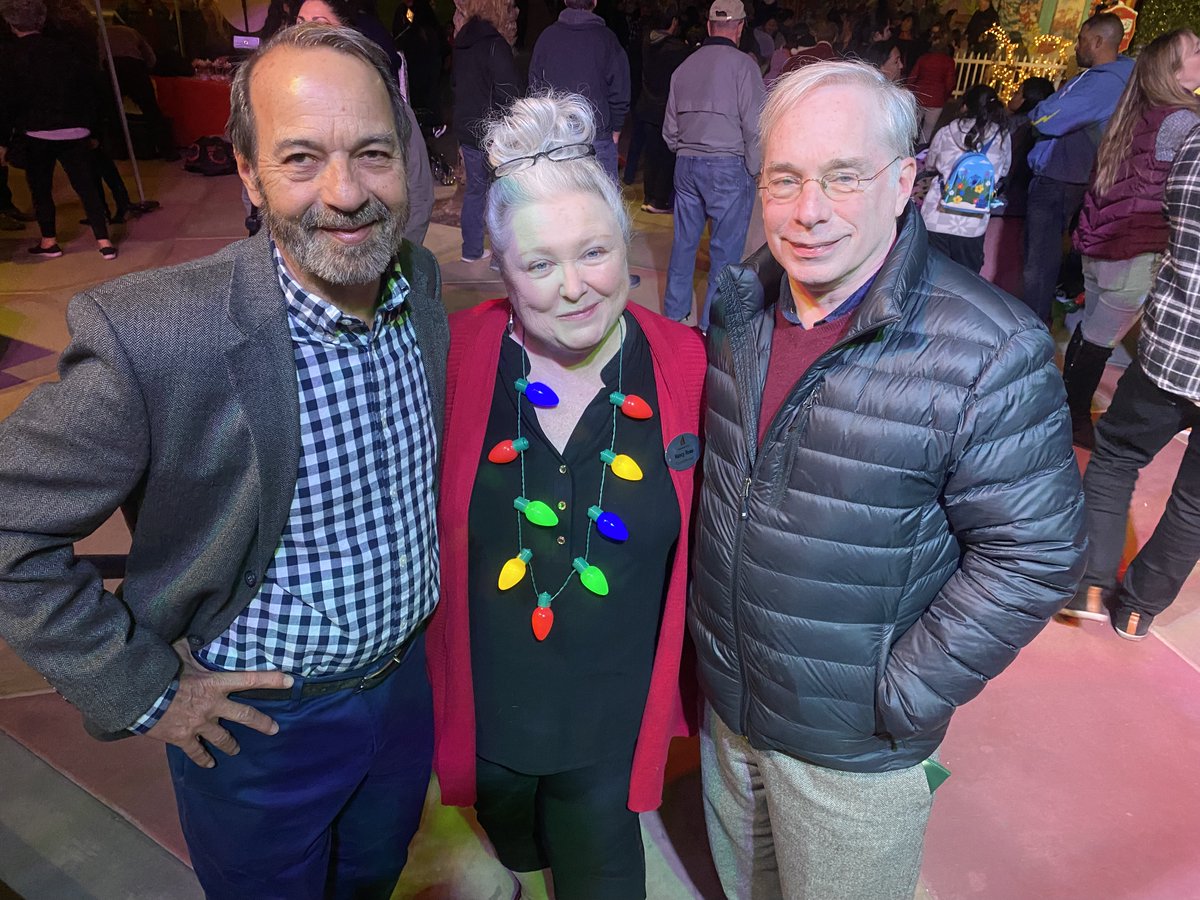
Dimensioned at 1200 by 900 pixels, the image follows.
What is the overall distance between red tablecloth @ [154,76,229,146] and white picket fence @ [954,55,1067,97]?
955 cm

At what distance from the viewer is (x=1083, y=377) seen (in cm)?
432

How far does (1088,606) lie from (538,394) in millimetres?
2696

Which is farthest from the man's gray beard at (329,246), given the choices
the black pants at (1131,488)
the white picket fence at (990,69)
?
the white picket fence at (990,69)

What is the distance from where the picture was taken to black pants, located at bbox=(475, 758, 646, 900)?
6.03ft

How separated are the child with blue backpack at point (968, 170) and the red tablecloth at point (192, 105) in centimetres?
827

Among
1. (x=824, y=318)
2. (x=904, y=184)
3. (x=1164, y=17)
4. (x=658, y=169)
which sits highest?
(x=1164, y=17)

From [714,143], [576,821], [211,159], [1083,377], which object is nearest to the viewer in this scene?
[576,821]

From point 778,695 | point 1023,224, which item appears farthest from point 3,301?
point 1023,224

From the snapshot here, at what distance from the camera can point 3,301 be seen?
5832 millimetres

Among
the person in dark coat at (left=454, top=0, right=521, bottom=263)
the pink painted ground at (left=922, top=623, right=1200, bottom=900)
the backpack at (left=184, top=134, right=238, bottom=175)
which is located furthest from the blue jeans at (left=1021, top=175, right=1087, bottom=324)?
the backpack at (left=184, top=134, right=238, bottom=175)

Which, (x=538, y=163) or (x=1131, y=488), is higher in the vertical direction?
(x=538, y=163)

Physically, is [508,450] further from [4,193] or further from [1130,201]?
[4,193]

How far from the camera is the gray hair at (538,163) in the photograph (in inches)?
60.6

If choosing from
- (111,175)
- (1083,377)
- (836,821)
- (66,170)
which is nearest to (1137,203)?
(1083,377)
